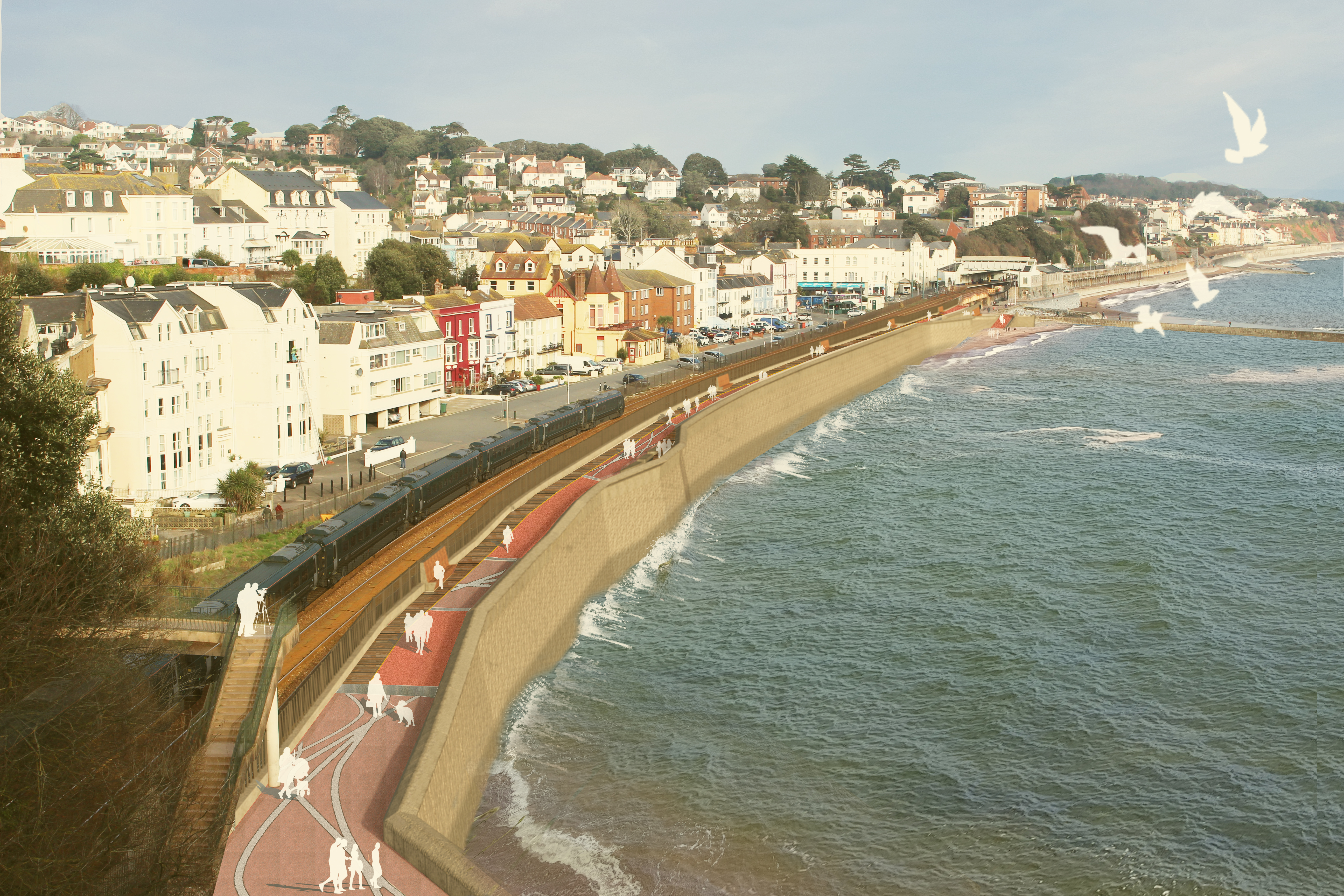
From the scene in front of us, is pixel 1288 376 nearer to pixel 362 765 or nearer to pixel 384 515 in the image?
pixel 384 515

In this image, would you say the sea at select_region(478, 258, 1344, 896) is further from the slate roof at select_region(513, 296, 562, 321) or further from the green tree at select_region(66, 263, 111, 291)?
the green tree at select_region(66, 263, 111, 291)

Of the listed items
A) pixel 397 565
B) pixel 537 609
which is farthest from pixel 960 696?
pixel 397 565

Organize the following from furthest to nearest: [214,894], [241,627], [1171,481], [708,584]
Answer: [1171,481], [708,584], [241,627], [214,894]

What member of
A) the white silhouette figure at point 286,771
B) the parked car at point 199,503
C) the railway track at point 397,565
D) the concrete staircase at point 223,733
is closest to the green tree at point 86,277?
the parked car at point 199,503

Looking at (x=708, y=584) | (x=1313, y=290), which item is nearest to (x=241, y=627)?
(x=708, y=584)

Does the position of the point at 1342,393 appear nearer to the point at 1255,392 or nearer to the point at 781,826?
the point at 1255,392
